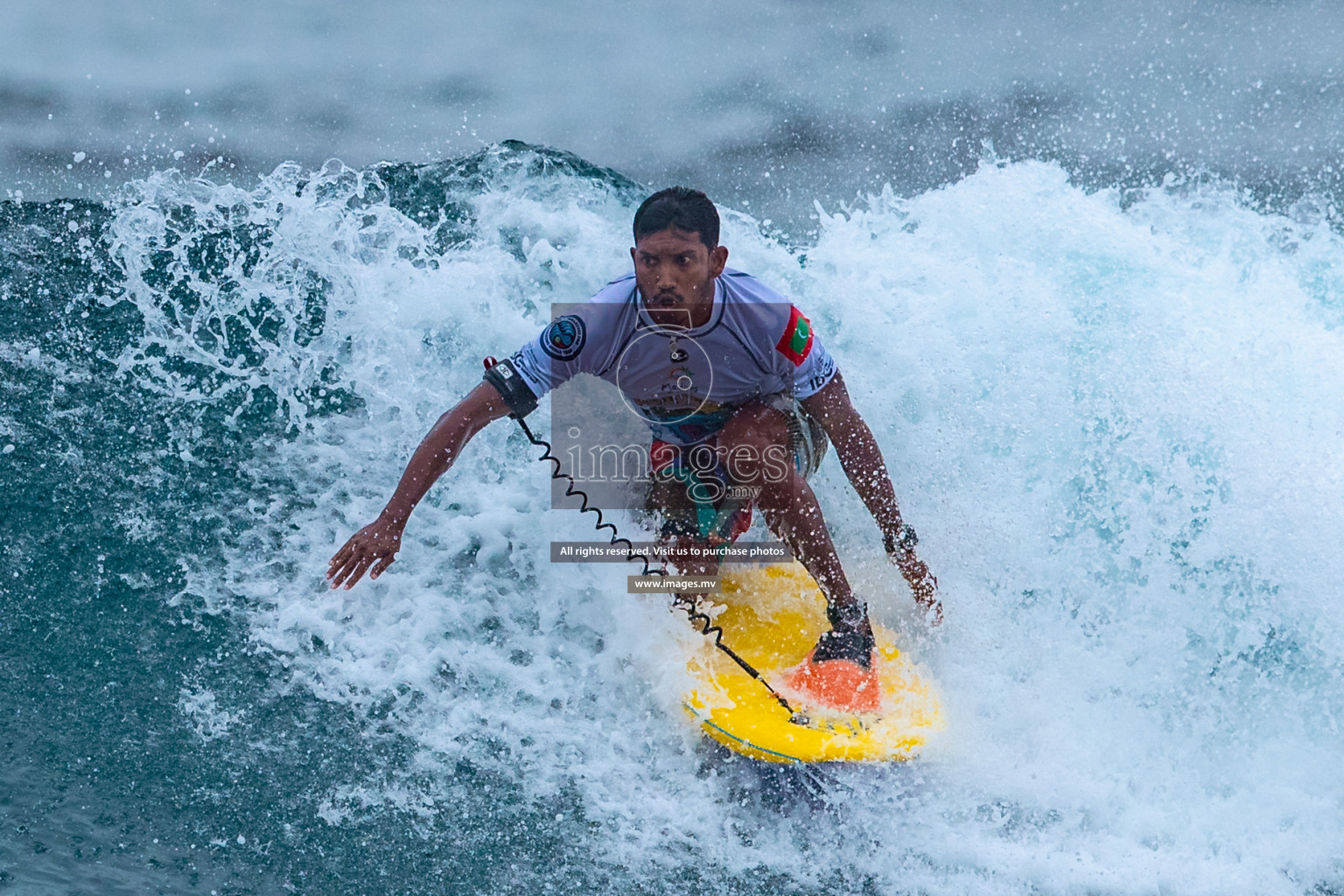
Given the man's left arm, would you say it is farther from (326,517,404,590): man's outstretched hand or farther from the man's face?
(326,517,404,590): man's outstretched hand

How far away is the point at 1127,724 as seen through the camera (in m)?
3.05

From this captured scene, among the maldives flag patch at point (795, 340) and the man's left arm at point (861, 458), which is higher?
the maldives flag patch at point (795, 340)

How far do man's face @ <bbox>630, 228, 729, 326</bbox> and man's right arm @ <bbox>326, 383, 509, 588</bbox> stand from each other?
0.46 meters

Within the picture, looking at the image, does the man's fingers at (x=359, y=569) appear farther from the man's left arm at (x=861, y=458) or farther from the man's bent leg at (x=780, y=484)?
the man's left arm at (x=861, y=458)

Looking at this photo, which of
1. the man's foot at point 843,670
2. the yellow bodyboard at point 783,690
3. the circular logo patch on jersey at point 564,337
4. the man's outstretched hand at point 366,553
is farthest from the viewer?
the man's foot at point 843,670

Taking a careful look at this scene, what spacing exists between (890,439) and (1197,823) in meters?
1.72

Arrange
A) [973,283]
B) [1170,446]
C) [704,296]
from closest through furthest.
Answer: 1. [704,296]
2. [1170,446]
3. [973,283]

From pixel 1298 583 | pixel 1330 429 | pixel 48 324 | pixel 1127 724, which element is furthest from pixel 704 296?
pixel 48 324

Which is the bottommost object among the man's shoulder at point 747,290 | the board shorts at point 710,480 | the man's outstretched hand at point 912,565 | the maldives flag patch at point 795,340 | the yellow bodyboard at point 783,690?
the yellow bodyboard at point 783,690

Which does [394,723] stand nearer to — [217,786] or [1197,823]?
[217,786]

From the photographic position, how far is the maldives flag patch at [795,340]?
2730 mm

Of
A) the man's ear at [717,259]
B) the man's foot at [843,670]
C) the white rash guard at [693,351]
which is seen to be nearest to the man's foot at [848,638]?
the man's foot at [843,670]

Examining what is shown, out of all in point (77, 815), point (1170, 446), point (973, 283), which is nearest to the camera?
point (77, 815)

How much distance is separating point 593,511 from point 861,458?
3.80ft
